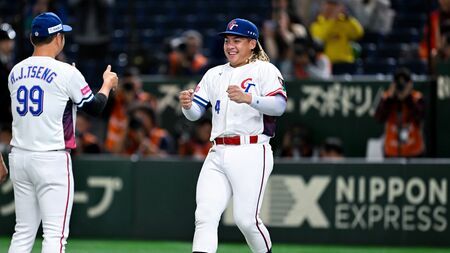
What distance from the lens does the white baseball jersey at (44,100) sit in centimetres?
673

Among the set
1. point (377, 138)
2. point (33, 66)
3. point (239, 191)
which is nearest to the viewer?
point (33, 66)

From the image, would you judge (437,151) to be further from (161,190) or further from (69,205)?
(69,205)

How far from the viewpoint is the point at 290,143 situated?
12359 millimetres

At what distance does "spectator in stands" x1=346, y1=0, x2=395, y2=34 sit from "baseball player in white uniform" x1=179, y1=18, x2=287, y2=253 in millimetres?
6860

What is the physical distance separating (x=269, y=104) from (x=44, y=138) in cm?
160

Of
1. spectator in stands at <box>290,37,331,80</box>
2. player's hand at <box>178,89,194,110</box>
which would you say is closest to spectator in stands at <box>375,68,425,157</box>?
spectator in stands at <box>290,37,331,80</box>

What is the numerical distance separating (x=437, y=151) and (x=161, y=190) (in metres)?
3.34

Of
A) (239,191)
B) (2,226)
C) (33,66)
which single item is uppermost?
(33,66)

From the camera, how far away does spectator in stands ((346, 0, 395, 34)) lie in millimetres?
14087

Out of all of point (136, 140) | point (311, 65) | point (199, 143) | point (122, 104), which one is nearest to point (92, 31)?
point (122, 104)

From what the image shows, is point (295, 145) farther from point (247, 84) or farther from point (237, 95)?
point (237, 95)

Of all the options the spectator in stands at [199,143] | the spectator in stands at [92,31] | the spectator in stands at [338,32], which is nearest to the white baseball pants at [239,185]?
the spectator in stands at [199,143]

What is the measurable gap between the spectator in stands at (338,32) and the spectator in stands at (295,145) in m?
1.60

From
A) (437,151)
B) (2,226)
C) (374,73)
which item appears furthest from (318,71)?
(2,226)
